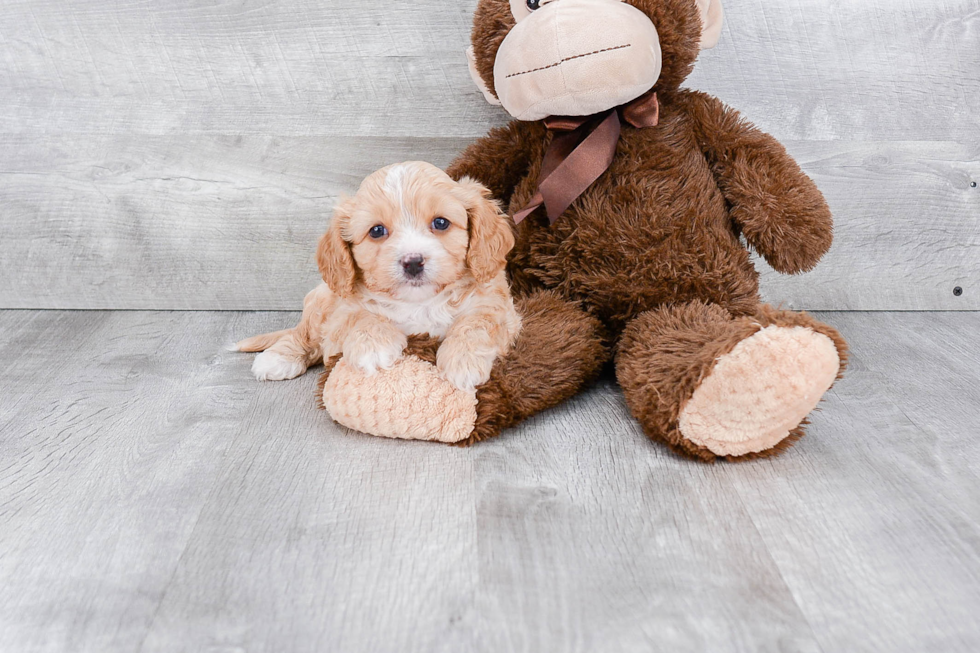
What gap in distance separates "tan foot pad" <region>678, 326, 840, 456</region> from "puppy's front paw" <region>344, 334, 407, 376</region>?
1.66ft

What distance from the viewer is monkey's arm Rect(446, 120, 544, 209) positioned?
1.76 m

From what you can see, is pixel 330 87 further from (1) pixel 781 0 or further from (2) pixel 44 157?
(1) pixel 781 0

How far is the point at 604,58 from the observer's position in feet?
4.69

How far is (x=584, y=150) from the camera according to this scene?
158 cm

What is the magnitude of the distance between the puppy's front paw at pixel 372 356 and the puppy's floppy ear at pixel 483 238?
0.67 ft

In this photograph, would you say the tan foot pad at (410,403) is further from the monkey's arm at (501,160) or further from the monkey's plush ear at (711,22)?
the monkey's plush ear at (711,22)

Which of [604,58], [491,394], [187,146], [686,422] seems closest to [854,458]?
[686,422]

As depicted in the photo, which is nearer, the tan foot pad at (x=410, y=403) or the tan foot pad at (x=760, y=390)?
the tan foot pad at (x=760, y=390)

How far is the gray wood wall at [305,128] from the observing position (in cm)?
204

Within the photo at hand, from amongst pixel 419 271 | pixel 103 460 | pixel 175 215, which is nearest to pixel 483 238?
pixel 419 271

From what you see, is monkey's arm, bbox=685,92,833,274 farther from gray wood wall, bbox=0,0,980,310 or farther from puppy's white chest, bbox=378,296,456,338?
puppy's white chest, bbox=378,296,456,338

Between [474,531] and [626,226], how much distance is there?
0.72m

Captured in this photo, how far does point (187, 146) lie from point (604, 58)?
3.98ft

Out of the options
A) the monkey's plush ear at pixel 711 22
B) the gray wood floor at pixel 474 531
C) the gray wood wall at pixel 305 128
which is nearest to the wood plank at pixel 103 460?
the gray wood floor at pixel 474 531
